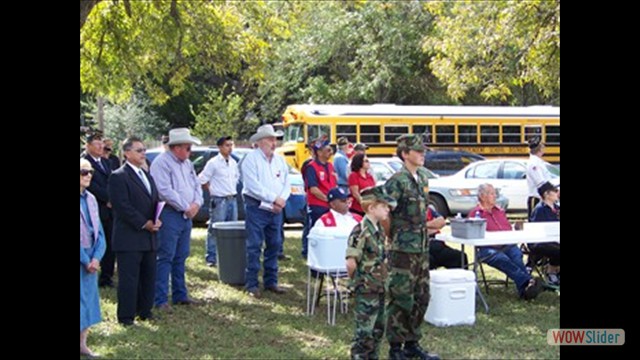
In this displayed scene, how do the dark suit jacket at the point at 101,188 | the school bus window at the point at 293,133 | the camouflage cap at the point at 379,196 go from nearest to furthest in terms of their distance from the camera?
the camouflage cap at the point at 379,196 < the dark suit jacket at the point at 101,188 < the school bus window at the point at 293,133

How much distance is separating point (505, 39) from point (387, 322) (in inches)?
397

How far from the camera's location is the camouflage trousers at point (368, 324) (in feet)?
19.9

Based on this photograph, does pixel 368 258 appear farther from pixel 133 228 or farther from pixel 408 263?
pixel 133 228

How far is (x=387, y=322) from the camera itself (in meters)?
6.44

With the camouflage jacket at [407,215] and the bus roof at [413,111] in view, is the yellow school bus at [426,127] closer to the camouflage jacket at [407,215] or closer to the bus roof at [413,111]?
the bus roof at [413,111]

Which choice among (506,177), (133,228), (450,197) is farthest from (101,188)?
(506,177)

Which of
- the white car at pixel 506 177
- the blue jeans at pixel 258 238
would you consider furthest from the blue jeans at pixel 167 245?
the white car at pixel 506 177

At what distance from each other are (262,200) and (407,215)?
303cm

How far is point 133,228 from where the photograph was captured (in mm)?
7652

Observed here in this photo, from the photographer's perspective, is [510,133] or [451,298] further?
[510,133]

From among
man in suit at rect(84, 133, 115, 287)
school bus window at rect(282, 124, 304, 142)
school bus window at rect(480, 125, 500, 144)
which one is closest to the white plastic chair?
man in suit at rect(84, 133, 115, 287)

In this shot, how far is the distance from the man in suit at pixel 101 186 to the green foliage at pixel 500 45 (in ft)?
26.2
